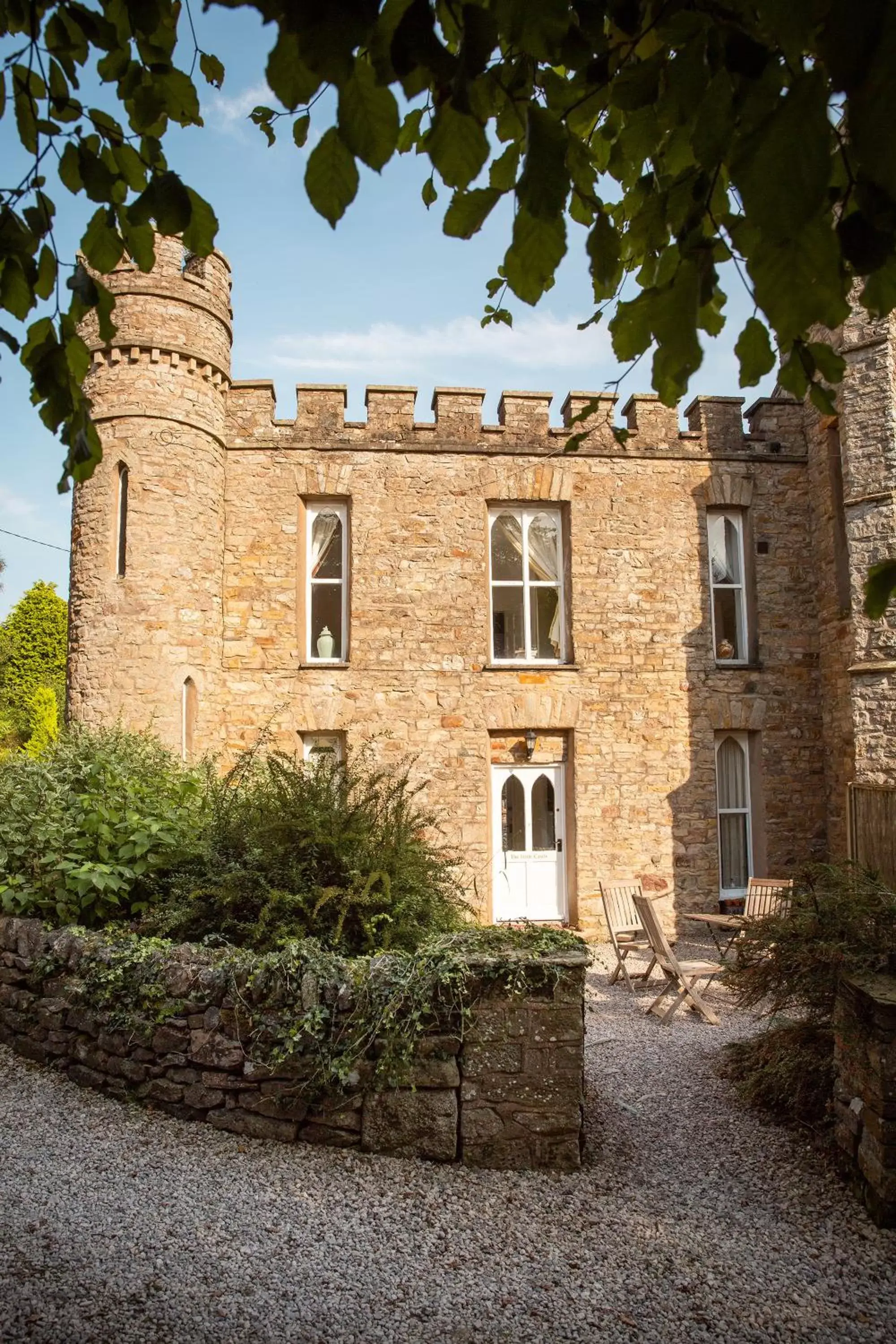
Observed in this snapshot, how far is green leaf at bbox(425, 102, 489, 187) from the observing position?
1.56 metres

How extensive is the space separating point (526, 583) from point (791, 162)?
34.5ft

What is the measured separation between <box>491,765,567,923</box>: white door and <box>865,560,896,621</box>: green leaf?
9.46 metres

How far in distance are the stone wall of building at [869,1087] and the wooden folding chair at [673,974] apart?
2.70m

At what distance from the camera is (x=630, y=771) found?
36.5ft

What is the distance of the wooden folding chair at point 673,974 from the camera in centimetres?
732

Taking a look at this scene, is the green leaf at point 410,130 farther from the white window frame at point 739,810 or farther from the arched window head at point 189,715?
the white window frame at point 739,810

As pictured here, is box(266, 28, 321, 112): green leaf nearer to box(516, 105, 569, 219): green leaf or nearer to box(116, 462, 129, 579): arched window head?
box(516, 105, 569, 219): green leaf

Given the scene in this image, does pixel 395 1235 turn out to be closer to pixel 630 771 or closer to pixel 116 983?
pixel 116 983

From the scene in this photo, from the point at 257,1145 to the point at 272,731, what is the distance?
21.3 feet

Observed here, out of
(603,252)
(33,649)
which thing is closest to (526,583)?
(603,252)

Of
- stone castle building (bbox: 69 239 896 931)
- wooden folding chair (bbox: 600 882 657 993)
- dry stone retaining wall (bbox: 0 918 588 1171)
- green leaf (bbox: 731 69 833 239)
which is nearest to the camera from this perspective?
green leaf (bbox: 731 69 833 239)

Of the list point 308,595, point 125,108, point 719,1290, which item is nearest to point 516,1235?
point 719,1290

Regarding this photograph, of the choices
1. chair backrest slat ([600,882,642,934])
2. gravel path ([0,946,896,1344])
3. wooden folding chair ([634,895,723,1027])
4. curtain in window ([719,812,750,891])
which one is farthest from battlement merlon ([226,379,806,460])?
gravel path ([0,946,896,1344])

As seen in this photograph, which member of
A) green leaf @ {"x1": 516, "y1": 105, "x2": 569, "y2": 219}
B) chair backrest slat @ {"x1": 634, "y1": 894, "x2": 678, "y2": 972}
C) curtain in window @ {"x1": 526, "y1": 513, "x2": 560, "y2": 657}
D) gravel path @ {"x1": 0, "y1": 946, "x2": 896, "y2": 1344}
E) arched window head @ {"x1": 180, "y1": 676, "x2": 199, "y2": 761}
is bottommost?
gravel path @ {"x1": 0, "y1": 946, "x2": 896, "y2": 1344}
